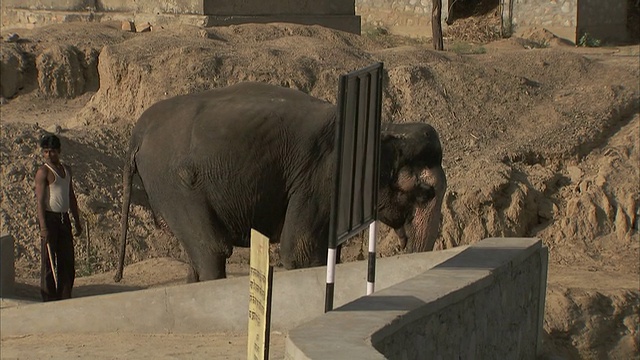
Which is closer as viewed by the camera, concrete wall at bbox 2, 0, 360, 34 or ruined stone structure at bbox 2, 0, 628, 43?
concrete wall at bbox 2, 0, 360, 34

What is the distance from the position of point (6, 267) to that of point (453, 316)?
503 cm

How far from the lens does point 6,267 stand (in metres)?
10.8

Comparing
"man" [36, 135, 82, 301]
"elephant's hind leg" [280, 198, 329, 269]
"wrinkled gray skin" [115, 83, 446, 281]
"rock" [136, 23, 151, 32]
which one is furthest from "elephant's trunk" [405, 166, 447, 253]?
"rock" [136, 23, 151, 32]

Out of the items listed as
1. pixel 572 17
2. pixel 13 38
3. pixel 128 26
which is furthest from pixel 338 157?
pixel 572 17

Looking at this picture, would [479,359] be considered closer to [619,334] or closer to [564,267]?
[619,334]

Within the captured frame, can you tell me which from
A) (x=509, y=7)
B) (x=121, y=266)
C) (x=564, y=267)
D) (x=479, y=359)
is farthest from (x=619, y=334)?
(x=509, y=7)

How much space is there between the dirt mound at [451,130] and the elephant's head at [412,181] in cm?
282

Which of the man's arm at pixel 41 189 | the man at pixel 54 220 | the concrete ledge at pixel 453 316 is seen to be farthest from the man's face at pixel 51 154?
the concrete ledge at pixel 453 316

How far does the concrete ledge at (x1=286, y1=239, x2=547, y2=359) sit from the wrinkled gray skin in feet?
6.65

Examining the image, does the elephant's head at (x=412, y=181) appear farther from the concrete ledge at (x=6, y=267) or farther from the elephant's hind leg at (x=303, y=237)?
the concrete ledge at (x=6, y=267)

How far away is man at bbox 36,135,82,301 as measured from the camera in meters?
10.4

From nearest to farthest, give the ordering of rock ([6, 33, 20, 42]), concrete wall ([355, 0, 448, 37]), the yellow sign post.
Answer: the yellow sign post
rock ([6, 33, 20, 42])
concrete wall ([355, 0, 448, 37])

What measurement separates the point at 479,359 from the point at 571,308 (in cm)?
296

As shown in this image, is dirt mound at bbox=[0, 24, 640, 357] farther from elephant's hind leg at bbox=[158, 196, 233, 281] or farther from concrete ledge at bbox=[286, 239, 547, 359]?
concrete ledge at bbox=[286, 239, 547, 359]
